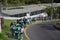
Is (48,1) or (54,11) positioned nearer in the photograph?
(54,11)

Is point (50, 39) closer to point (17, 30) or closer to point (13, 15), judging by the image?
point (17, 30)

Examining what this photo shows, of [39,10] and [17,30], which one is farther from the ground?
[17,30]

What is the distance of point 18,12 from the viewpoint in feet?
243

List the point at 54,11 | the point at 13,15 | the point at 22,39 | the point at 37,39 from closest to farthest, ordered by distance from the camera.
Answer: the point at 22,39 < the point at 37,39 < the point at 13,15 < the point at 54,11

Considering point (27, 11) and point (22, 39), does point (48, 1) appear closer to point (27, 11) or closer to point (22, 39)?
point (27, 11)

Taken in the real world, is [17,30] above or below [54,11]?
above

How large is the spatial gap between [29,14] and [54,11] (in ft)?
30.5

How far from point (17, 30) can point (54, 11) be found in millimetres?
60427

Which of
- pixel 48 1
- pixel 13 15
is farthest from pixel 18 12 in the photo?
pixel 48 1

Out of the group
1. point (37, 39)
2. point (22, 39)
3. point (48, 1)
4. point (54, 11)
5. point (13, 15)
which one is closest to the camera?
point (22, 39)

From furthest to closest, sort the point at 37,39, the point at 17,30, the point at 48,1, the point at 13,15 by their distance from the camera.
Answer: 1. the point at 48,1
2. the point at 13,15
3. the point at 37,39
4. the point at 17,30

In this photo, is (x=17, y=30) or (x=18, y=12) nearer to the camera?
(x=17, y=30)

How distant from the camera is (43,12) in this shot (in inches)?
3273

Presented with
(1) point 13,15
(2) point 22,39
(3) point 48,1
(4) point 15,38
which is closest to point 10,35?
(4) point 15,38
